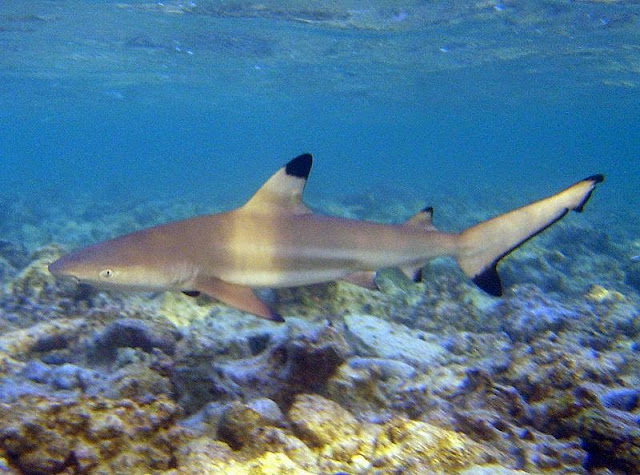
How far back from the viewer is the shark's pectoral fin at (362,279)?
4863mm

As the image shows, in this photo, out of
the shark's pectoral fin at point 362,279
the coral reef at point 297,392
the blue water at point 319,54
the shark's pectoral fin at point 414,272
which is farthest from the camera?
the blue water at point 319,54

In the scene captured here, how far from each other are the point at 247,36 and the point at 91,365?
22881 mm

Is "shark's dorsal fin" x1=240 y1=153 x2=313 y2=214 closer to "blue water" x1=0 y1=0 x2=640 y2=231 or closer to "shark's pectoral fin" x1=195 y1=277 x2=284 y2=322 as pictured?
"shark's pectoral fin" x1=195 y1=277 x2=284 y2=322

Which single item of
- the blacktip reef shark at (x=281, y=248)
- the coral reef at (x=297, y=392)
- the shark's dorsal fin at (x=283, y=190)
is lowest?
the coral reef at (x=297, y=392)

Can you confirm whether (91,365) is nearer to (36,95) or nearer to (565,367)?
(565,367)

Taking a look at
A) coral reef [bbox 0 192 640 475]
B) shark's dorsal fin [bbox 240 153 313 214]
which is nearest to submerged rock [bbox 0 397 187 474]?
coral reef [bbox 0 192 640 475]

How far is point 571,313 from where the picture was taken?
6301 millimetres

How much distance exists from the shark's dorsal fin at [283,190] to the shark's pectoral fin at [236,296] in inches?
30.6

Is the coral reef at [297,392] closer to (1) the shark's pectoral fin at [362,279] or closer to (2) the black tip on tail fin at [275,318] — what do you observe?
(2) the black tip on tail fin at [275,318]

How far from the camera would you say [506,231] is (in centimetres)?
456

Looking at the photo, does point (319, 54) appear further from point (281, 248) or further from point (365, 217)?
point (281, 248)

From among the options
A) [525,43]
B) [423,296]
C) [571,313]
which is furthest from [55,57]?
[571,313]

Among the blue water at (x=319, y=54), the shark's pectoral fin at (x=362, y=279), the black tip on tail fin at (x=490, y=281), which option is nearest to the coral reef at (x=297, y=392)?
the shark's pectoral fin at (x=362, y=279)

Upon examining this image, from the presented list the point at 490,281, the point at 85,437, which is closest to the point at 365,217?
the point at 490,281
